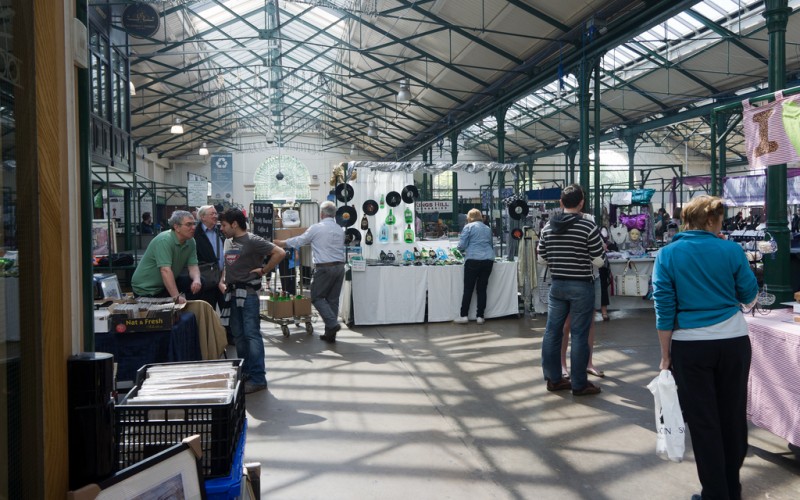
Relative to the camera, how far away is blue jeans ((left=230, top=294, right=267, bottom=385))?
4902 mm

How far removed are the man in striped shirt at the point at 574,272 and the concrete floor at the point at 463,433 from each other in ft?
1.31

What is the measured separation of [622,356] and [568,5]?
21.1ft

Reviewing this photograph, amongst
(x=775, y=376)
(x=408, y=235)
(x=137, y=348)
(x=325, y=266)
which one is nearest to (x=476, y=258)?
(x=408, y=235)

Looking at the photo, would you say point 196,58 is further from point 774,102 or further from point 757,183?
point 774,102

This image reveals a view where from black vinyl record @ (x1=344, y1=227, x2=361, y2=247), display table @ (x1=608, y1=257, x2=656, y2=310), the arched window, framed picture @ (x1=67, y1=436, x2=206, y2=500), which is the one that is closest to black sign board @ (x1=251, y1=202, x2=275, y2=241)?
black vinyl record @ (x1=344, y1=227, x2=361, y2=247)

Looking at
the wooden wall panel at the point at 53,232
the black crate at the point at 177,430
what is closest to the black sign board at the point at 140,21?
the black crate at the point at 177,430

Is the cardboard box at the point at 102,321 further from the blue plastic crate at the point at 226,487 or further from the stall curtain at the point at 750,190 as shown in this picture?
the stall curtain at the point at 750,190

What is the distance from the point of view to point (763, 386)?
3430 mm

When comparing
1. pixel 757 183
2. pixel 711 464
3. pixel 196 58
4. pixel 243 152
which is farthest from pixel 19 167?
pixel 243 152

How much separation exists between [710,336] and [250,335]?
11.4 feet

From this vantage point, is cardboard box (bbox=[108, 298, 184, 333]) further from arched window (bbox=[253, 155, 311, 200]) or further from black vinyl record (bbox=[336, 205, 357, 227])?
arched window (bbox=[253, 155, 311, 200])

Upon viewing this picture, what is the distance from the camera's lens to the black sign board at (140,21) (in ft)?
33.5

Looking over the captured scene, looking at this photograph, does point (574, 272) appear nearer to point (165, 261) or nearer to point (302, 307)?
point (165, 261)

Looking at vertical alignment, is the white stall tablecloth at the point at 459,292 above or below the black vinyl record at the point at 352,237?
below
